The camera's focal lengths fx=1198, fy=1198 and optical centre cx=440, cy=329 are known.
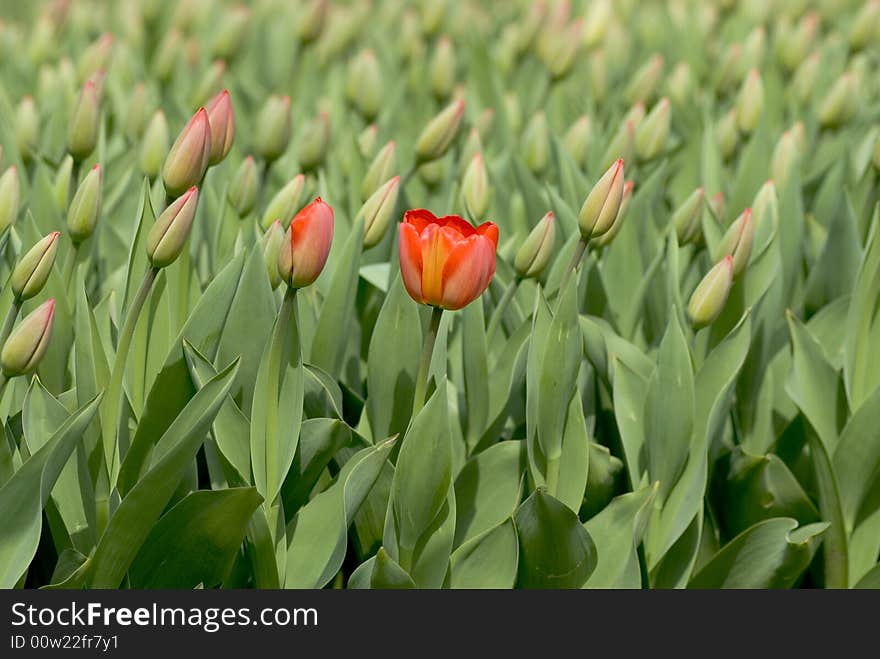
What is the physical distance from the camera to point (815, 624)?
4.97 feet

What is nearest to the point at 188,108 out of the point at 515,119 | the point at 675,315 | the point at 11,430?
the point at 515,119

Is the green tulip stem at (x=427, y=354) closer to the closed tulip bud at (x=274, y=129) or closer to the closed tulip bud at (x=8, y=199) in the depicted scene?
the closed tulip bud at (x=8, y=199)

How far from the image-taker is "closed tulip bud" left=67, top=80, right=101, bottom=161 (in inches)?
72.1

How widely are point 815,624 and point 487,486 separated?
45cm

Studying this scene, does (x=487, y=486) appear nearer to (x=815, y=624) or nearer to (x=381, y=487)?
(x=381, y=487)

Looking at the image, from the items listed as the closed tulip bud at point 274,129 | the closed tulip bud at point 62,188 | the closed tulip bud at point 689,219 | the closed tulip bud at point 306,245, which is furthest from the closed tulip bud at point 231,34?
the closed tulip bud at point 306,245

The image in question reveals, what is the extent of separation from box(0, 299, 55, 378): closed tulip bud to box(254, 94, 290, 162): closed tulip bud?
823 mm

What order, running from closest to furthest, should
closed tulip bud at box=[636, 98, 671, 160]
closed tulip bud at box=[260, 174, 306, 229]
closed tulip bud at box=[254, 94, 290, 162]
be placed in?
closed tulip bud at box=[260, 174, 306, 229] → closed tulip bud at box=[254, 94, 290, 162] → closed tulip bud at box=[636, 98, 671, 160]

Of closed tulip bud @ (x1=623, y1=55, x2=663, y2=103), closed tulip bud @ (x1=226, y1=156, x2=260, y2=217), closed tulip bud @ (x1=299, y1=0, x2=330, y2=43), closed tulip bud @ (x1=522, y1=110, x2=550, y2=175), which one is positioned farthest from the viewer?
closed tulip bud @ (x1=299, y1=0, x2=330, y2=43)

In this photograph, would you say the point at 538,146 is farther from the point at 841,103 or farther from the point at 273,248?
the point at 273,248

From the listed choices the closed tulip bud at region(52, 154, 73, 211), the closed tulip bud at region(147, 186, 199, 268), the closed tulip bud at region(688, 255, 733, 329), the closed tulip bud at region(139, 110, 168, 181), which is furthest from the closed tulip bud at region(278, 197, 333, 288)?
the closed tulip bud at region(52, 154, 73, 211)

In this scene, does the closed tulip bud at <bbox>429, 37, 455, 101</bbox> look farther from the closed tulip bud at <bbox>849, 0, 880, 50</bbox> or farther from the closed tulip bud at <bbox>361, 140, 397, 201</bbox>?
the closed tulip bud at <bbox>849, 0, 880, 50</bbox>

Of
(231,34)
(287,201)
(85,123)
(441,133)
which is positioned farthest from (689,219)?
(231,34)

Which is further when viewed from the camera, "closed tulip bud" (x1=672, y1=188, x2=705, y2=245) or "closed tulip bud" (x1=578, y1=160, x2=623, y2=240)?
"closed tulip bud" (x1=672, y1=188, x2=705, y2=245)
